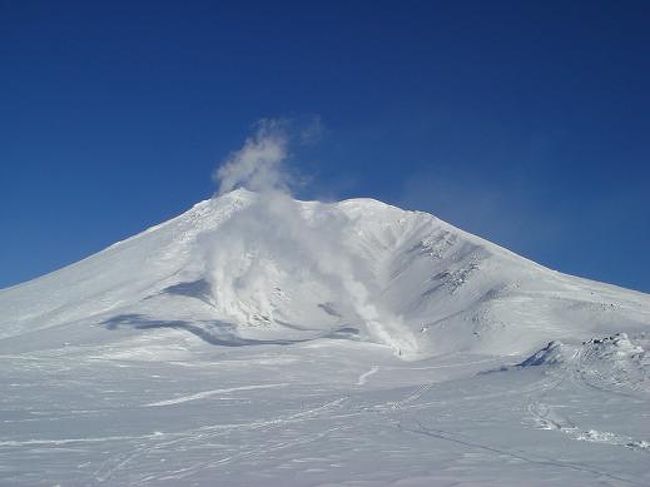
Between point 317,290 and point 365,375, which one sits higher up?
point 317,290

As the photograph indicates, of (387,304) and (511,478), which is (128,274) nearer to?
(387,304)

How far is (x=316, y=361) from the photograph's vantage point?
5400 cm

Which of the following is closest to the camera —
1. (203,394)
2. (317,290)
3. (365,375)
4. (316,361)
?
(203,394)

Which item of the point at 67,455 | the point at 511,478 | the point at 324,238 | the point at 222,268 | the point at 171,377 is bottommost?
the point at 511,478

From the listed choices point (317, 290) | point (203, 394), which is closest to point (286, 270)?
point (317, 290)

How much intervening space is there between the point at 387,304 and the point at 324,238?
867 inches

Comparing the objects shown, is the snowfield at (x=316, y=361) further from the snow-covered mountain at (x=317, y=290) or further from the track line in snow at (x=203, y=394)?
the snow-covered mountain at (x=317, y=290)

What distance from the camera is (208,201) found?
127438mm

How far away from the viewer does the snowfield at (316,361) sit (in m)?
18.0

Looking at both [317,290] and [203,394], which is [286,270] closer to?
[317,290]

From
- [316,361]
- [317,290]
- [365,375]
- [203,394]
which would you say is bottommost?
[203,394]

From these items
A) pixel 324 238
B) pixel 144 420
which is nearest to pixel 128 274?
pixel 324 238

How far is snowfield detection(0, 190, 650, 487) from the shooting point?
18.0 meters

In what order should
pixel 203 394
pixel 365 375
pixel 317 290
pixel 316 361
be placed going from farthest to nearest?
1. pixel 317 290
2. pixel 316 361
3. pixel 365 375
4. pixel 203 394
